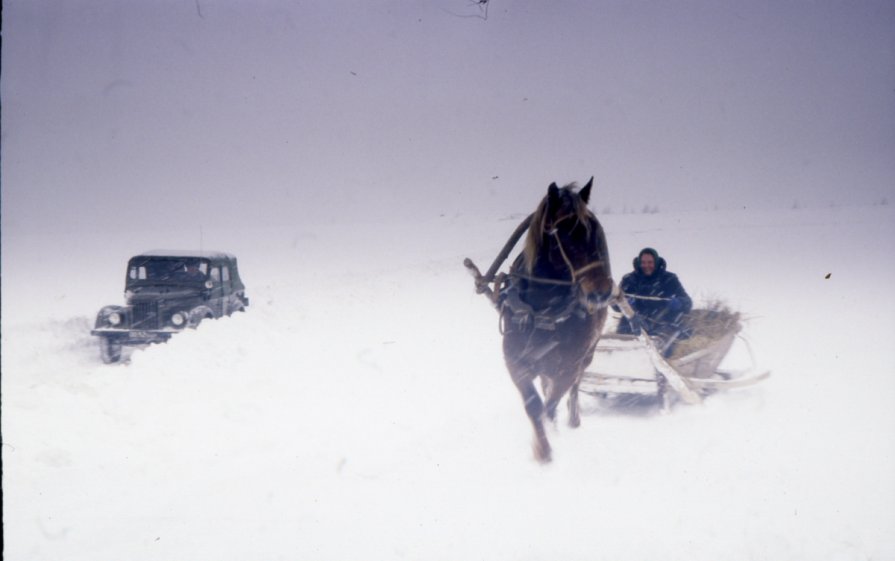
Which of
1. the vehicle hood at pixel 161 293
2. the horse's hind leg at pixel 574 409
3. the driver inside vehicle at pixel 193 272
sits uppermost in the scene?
the driver inside vehicle at pixel 193 272

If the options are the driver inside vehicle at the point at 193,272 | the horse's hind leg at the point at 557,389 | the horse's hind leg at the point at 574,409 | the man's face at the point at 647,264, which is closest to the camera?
the horse's hind leg at the point at 557,389

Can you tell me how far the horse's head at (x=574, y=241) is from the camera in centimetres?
296

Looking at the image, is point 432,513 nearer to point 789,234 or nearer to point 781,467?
point 781,467

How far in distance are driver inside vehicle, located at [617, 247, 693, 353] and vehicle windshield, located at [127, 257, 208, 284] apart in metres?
5.04

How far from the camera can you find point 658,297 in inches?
170

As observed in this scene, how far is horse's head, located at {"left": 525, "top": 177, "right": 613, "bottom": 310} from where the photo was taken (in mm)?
2959

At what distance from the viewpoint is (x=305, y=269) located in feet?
14.4

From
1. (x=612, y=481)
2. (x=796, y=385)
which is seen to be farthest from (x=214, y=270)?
(x=796, y=385)

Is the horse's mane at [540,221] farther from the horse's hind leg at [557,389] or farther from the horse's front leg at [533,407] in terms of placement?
the horse's hind leg at [557,389]

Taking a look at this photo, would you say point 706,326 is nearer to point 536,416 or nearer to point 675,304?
point 675,304

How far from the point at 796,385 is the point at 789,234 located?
122 cm

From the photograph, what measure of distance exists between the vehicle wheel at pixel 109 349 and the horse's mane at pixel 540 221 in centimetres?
500

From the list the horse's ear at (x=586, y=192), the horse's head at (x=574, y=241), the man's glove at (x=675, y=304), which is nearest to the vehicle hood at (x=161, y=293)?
the horse's head at (x=574, y=241)

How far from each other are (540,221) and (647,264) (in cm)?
171
